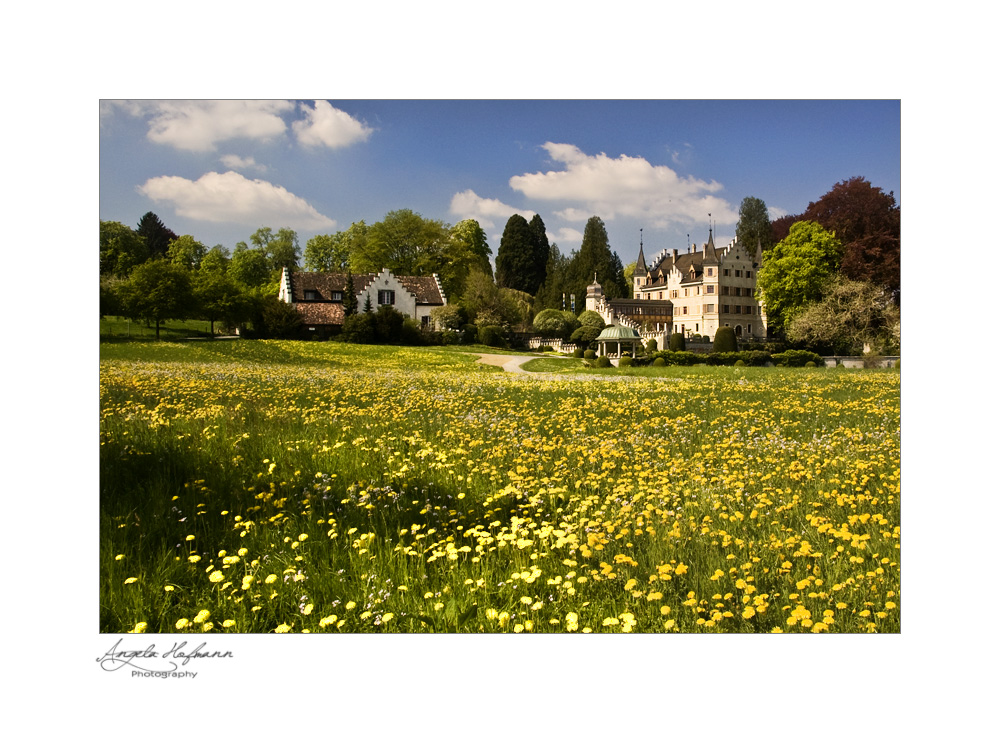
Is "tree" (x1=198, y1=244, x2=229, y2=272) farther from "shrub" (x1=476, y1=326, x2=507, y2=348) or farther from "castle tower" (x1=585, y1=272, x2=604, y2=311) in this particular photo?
"castle tower" (x1=585, y1=272, x2=604, y2=311)

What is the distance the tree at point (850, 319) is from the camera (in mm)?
7070

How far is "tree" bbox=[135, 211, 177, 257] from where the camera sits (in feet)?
20.5

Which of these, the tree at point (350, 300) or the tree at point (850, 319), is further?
the tree at point (350, 300)

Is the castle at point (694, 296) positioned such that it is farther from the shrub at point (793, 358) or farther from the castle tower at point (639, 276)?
the shrub at point (793, 358)

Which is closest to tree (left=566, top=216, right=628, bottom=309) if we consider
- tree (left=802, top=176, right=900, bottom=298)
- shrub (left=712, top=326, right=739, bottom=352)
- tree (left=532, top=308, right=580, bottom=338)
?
tree (left=532, top=308, right=580, bottom=338)

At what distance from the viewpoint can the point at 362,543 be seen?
4188 millimetres

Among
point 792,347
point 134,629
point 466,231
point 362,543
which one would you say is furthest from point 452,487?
point 792,347

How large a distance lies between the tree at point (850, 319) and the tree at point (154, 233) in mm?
7756

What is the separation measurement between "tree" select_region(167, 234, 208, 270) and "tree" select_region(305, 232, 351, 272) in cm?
117

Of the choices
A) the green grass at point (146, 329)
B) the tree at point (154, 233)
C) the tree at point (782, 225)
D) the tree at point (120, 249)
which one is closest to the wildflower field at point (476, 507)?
the green grass at point (146, 329)

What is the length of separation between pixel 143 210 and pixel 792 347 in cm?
857

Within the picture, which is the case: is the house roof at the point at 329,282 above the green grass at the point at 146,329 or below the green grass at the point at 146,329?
above

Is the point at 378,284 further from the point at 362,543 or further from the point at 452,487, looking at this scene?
the point at 362,543

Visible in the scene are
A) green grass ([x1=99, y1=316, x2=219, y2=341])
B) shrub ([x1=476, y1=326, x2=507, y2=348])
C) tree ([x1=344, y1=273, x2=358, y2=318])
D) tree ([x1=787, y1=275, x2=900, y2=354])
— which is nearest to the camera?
green grass ([x1=99, y1=316, x2=219, y2=341])
